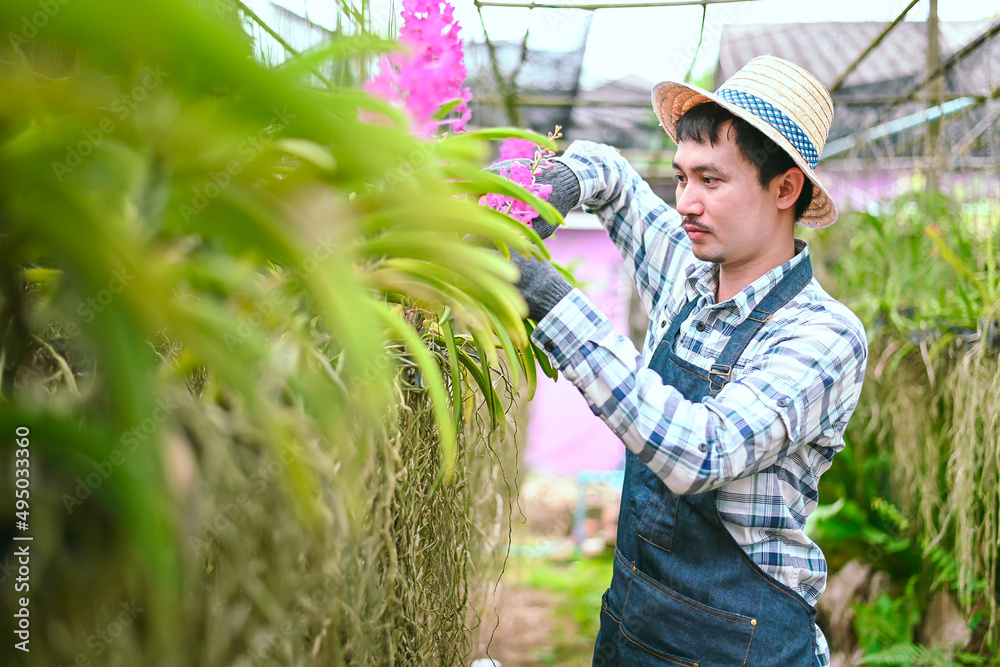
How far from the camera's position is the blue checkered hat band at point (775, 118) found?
3.68ft

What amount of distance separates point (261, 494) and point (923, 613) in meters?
3.05

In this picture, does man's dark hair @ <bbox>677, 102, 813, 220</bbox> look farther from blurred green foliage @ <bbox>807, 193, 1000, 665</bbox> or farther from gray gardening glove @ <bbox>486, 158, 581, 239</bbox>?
blurred green foliage @ <bbox>807, 193, 1000, 665</bbox>

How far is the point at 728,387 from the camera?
3.25 feet

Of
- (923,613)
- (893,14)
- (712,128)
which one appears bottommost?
(923,613)

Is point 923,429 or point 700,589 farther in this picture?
point 923,429

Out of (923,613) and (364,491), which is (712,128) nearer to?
(364,491)

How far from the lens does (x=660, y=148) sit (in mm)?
4324

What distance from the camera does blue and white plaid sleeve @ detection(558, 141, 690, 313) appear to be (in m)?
1.30

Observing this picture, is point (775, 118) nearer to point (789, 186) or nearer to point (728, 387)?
point (789, 186)

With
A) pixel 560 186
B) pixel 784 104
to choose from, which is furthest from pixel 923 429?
pixel 560 186

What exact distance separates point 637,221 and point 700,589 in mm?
698

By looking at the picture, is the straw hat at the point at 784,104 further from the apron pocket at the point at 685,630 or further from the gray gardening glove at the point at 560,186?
the apron pocket at the point at 685,630

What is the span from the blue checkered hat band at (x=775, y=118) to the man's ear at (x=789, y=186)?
1.1 inches

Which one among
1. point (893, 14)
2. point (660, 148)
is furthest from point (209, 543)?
point (660, 148)
